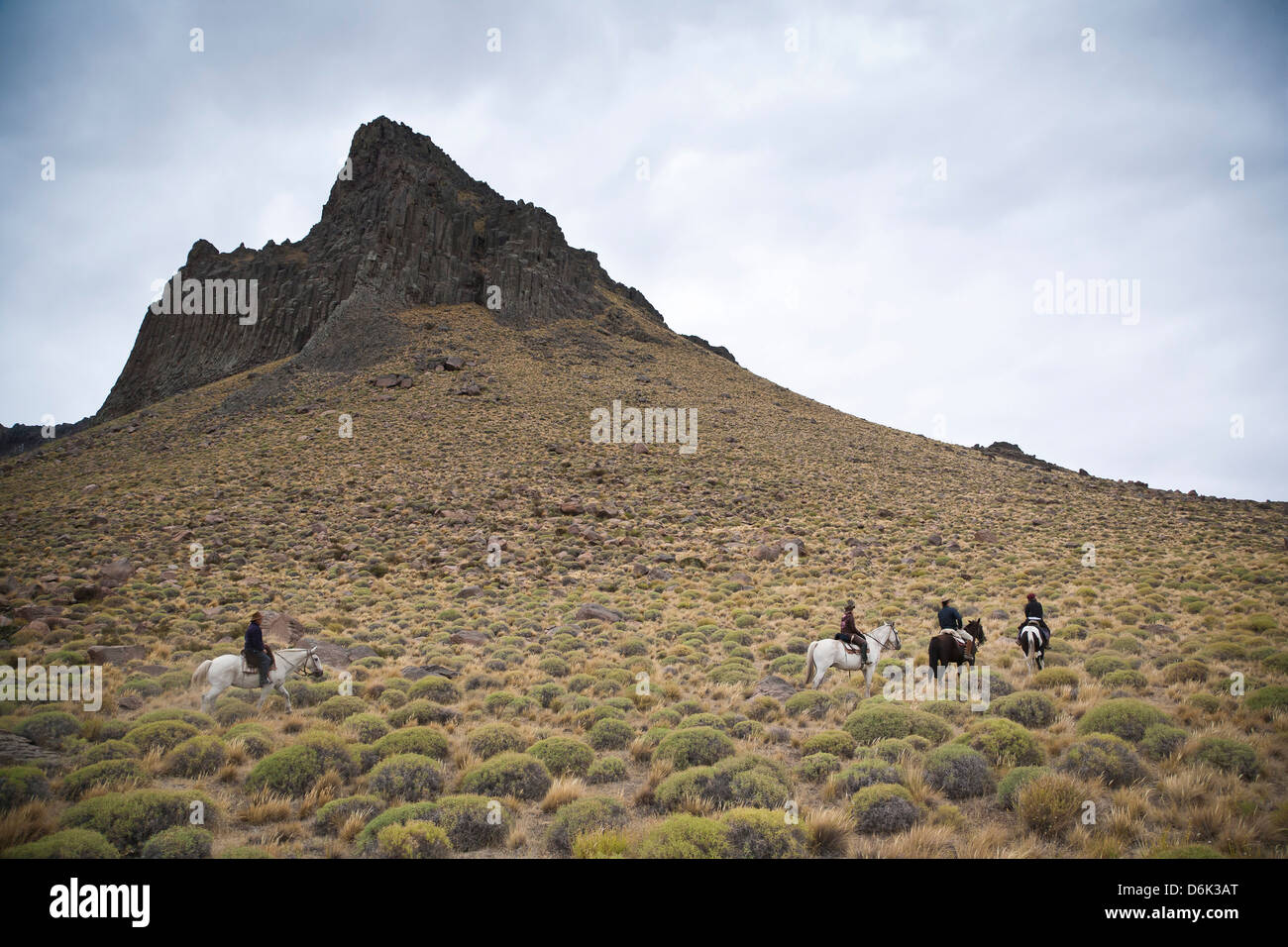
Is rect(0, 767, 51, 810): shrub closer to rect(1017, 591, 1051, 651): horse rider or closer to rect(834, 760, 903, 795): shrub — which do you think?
rect(834, 760, 903, 795): shrub

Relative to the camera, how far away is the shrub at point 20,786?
6.49m

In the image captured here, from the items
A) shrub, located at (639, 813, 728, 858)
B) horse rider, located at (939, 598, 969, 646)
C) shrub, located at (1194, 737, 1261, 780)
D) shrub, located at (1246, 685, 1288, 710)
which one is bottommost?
shrub, located at (639, 813, 728, 858)

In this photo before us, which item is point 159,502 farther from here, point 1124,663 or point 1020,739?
point 1124,663

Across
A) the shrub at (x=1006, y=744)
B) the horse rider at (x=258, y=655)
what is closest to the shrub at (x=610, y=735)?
the shrub at (x=1006, y=744)

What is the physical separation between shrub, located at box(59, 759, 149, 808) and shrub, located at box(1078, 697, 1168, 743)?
43.3 feet

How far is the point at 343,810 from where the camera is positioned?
6953 mm

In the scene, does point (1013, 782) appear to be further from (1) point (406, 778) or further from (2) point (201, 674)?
(2) point (201, 674)

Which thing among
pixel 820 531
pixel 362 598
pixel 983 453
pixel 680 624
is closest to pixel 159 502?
pixel 362 598

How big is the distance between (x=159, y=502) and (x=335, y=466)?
863cm

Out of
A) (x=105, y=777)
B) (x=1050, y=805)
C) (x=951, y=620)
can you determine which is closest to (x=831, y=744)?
(x=1050, y=805)

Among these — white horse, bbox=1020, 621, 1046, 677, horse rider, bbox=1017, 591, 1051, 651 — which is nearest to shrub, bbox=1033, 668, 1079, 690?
white horse, bbox=1020, 621, 1046, 677

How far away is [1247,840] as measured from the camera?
18.4 ft

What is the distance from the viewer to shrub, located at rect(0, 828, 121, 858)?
5.33 meters

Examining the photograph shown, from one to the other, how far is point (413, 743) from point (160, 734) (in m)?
3.86
